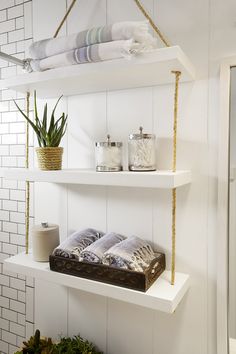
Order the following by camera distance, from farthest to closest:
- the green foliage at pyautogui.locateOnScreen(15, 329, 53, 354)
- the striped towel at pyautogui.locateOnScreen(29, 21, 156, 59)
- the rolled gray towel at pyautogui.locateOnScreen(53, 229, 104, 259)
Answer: the green foliage at pyautogui.locateOnScreen(15, 329, 53, 354) < the rolled gray towel at pyautogui.locateOnScreen(53, 229, 104, 259) < the striped towel at pyautogui.locateOnScreen(29, 21, 156, 59)

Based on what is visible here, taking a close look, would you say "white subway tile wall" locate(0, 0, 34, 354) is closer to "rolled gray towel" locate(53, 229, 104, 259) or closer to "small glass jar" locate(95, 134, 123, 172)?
"rolled gray towel" locate(53, 229, 104, 259)

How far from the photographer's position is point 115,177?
0.95m

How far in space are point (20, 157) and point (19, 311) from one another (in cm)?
78

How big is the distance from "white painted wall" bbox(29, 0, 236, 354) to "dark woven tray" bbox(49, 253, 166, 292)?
13 cm

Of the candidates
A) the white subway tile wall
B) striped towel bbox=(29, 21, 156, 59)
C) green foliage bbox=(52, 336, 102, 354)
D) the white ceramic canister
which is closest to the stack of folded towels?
striped towel bbox=(29, 21, 156, 59)

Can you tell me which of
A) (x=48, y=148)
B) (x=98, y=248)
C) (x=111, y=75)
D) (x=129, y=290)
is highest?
(x=111, y=75)

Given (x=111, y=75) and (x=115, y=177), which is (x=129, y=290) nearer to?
(x=115, y=177)

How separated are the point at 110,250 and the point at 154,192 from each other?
0.91 ft

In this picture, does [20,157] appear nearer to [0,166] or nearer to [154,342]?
[0,166]

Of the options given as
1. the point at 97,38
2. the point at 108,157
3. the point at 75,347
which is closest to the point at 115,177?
the point at 108,157

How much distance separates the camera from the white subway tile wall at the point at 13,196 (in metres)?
1.45

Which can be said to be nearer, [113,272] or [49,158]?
[113,272]

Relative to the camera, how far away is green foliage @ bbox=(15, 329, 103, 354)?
1179mm

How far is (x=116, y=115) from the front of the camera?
3.92ft
